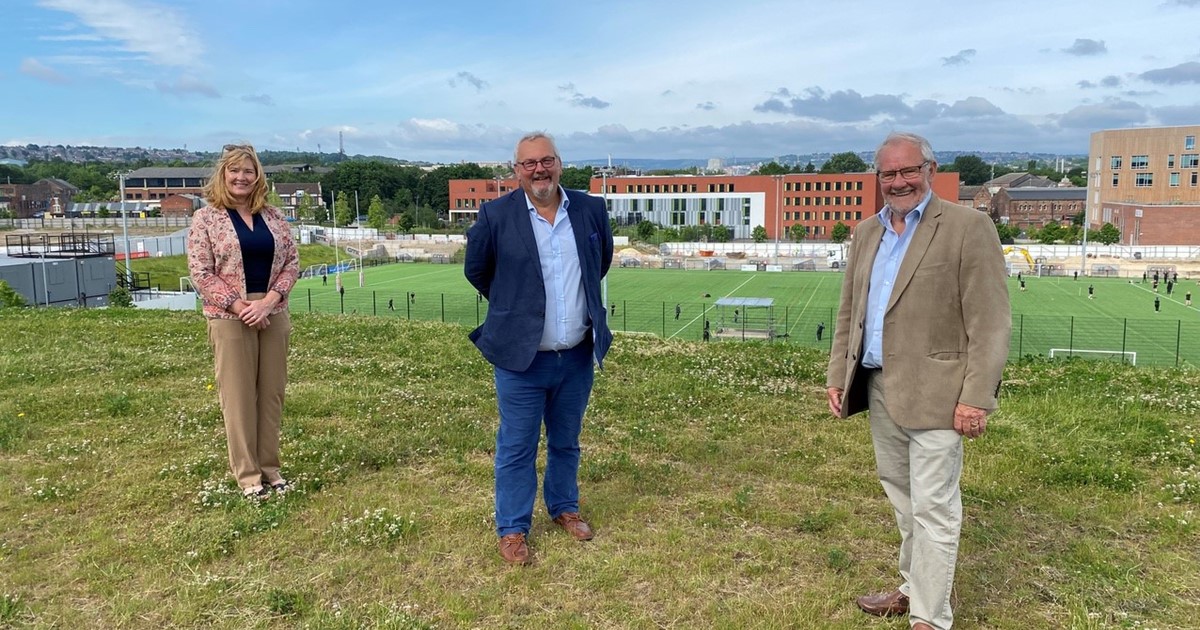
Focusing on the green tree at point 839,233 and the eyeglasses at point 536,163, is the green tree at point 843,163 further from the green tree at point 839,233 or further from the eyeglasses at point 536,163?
the eyeglasses at point 536,163

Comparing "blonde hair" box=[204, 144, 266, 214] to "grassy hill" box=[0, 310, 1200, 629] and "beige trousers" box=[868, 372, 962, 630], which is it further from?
"beige trousers" box=[868, 372, 962, 630]

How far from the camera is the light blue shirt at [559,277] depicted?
3.62 m

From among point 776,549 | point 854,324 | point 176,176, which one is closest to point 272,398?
point 776,549

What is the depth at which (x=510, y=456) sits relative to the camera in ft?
12.1

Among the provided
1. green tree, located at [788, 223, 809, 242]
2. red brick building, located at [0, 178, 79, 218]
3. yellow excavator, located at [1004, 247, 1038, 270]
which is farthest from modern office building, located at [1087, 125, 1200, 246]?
red brick building, located at [0, 178, 79, 218]

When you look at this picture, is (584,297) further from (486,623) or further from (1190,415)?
(1190,415)

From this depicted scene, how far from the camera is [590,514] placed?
13.5 ft

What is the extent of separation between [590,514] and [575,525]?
0.83ft

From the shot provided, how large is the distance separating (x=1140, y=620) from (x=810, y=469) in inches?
76.8

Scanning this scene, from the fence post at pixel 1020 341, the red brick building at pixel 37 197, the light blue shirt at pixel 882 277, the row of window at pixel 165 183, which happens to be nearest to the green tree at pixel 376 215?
the row of window at pixel 165 183

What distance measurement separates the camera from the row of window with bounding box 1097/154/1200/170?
82.9 meters

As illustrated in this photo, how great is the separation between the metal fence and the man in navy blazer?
2078 cm

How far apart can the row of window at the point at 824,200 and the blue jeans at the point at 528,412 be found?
8988 centimetres

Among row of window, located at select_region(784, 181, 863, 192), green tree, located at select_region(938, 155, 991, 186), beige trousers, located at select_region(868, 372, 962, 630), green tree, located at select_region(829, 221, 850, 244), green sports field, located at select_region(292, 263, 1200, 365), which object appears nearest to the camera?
beige trousers, located at select_region(868, 372, 962, 630)
